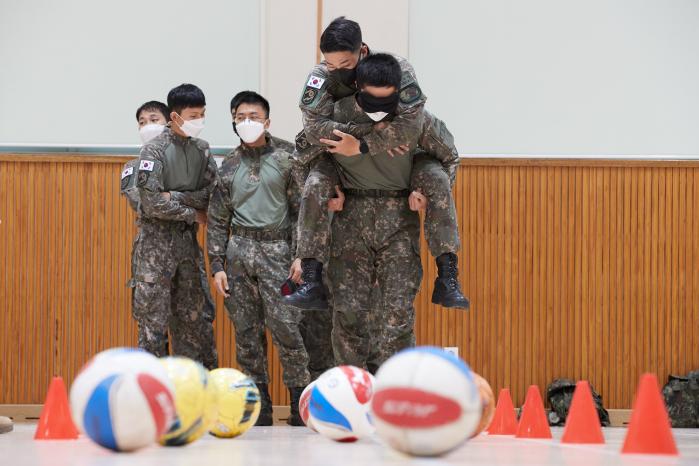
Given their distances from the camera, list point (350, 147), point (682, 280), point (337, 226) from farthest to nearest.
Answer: point (682, 280) → point (337, 226) → point (350, 147)

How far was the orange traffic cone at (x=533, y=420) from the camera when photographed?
15.0 feet

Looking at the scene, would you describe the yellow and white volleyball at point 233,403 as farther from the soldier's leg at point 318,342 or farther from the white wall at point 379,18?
the white wall at point 379,18

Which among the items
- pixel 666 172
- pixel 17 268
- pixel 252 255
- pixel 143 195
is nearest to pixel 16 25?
pixel 17 268

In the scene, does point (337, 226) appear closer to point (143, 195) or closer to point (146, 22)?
point (143, 195)

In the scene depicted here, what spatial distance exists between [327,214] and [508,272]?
9.21 feet

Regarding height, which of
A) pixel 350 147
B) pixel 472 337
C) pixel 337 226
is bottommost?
pixel 472 337

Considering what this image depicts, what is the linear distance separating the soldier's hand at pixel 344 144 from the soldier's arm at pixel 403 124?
7 centimetres

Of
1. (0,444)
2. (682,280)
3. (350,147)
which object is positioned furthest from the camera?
(682,280)

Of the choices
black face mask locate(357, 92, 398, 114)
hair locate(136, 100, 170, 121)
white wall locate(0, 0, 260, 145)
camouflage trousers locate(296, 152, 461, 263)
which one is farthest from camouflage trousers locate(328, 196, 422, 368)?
white wall locate(0, 0, 260, 145)

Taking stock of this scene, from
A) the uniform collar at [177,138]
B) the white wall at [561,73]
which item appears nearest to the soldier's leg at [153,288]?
the uniform collar at [177,138]

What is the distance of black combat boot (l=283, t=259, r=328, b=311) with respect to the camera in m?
4.75

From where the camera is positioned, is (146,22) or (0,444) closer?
(0,444)

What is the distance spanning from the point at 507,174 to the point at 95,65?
339 cm

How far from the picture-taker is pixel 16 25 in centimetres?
757
